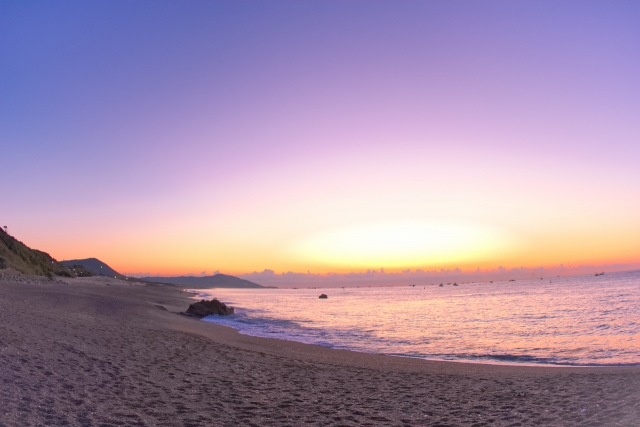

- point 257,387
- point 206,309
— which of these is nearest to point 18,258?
point 206,309

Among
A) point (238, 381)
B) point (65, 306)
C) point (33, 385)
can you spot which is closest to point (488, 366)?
point (238, 381)

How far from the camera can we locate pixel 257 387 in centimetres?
1130

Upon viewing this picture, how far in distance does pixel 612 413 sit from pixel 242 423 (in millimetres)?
8720

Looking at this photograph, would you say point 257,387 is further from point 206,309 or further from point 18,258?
point 18,258

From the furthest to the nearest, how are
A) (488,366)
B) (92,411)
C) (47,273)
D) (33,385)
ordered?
1. (47,273)
2. (488,366)
3. (33,385)
4. (92,411)

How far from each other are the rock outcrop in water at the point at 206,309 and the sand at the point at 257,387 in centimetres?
2171

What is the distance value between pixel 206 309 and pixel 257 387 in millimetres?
31119

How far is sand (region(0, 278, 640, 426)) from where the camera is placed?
27.9ft

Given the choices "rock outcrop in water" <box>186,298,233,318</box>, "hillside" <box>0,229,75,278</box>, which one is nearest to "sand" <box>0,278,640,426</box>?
"rock outcrop in water" <box>186,298,233,318</box>

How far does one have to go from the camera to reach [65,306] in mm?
24406

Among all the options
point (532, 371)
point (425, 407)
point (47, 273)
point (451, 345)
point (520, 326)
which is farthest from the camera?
point (47, 273)

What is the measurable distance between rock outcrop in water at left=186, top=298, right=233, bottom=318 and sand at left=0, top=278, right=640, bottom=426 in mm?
21714

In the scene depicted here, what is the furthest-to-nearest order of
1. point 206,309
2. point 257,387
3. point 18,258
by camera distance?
point 18,258 < point 206,309 < point 257,387

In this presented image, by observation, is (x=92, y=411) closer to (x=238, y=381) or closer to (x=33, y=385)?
Answer: (x=33, y=385)
